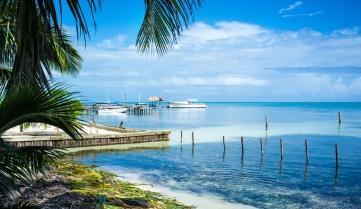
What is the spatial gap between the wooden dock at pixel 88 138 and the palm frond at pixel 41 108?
2100 cm

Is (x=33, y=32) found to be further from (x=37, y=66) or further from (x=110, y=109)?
(x=110, y=109)

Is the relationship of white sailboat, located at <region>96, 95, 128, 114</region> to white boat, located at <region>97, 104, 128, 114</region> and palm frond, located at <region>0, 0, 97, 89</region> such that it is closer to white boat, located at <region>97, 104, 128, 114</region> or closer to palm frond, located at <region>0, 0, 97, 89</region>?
white boat, located at <region>97, 104, 128, 114</region>

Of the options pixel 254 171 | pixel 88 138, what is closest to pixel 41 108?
pixel 254 171

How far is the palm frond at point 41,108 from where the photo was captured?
396cm

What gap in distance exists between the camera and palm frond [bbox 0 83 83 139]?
396 centimetres

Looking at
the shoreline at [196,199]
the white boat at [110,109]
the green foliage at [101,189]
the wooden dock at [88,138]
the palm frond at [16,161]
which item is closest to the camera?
the palm frond at [16,161]

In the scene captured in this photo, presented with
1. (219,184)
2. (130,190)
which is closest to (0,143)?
(130,190)

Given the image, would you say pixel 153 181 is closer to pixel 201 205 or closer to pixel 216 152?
pixel 201 205

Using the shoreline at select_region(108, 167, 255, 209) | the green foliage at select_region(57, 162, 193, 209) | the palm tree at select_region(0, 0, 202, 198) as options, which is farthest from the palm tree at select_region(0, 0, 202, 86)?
the shoreline at select_region(108, 167, 255, 209)

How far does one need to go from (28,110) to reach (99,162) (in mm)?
23833

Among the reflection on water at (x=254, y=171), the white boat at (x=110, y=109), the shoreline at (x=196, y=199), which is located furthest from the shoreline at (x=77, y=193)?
the white boat at (x=110, y=109)

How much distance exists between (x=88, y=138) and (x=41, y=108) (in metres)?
28.7

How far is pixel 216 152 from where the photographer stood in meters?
33.9

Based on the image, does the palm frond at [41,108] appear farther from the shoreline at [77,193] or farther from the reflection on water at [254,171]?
the reflection on water at [254,171]
